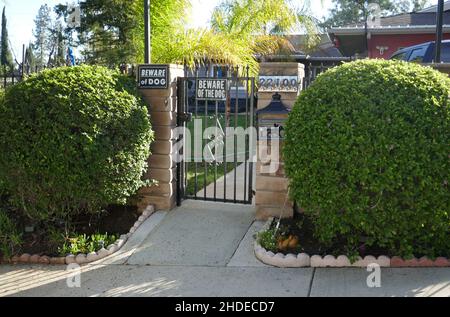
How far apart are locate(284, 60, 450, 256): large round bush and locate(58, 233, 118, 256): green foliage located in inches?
86.7

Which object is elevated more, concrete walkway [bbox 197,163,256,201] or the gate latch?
the gate latch

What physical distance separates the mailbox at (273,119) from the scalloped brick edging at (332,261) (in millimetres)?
1374

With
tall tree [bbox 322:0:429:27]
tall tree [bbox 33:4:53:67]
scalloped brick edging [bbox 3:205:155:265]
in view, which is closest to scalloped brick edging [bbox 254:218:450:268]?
scalloped brick edging [bbox 3:205:155:265]

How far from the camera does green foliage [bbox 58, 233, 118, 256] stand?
5.21m

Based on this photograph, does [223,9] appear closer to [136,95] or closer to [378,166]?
[136,95]

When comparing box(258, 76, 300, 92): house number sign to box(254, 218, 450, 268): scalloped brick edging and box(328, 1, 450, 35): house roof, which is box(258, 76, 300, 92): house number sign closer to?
box(254, 218, 450, 268): scalloped brick edging

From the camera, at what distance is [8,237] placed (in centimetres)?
532

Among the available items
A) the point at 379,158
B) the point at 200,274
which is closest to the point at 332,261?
the point at 379,158

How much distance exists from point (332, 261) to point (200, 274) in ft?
4.09

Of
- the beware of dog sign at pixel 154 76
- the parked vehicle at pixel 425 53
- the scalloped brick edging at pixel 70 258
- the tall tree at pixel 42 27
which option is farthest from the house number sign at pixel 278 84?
the tall tree at pixel 42 27

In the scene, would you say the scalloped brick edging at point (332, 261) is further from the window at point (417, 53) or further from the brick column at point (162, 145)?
the window at point (417, 53)

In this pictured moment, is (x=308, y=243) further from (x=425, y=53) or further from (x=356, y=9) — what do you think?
(x=356, y=9)

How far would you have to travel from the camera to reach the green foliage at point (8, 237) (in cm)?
520
